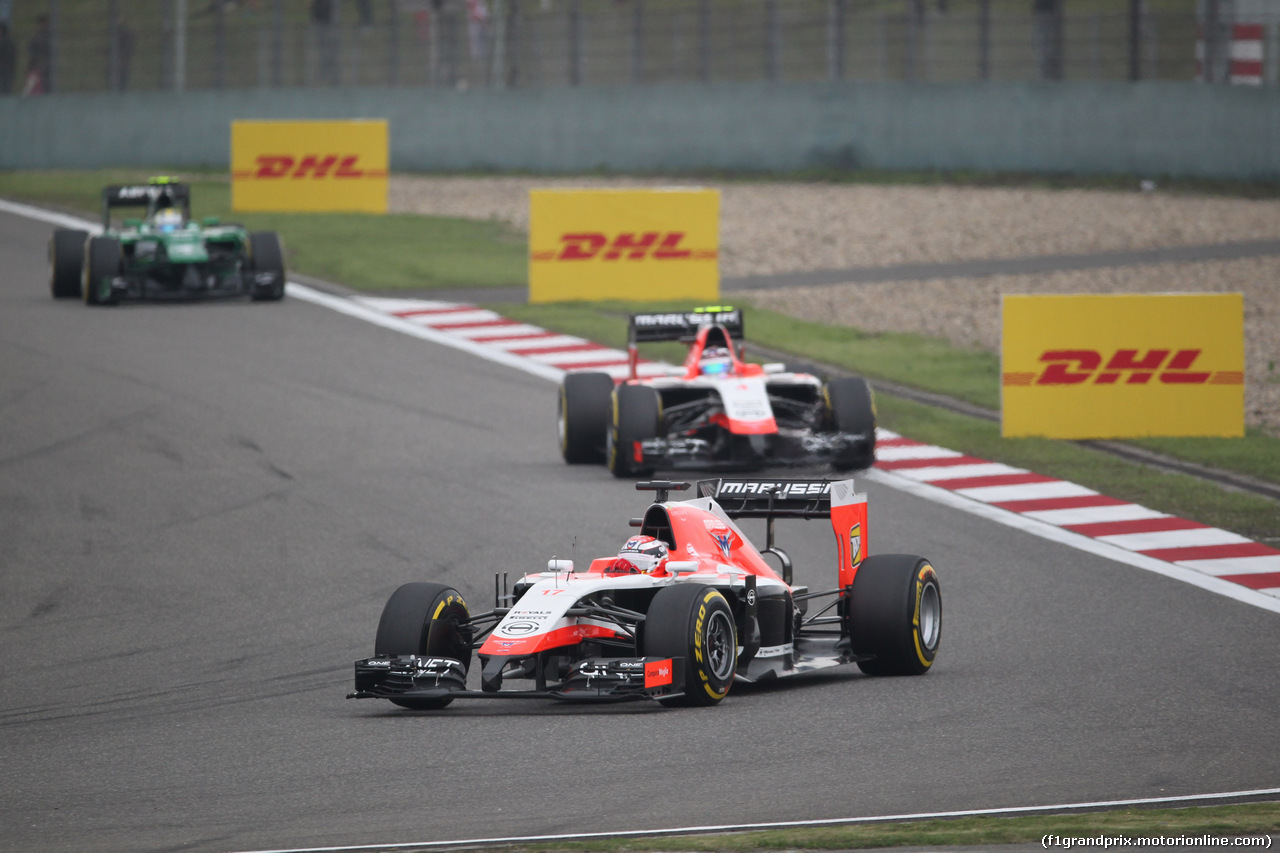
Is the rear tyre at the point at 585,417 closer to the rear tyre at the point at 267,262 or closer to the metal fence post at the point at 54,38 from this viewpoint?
the rear tyre at the point at 267,262

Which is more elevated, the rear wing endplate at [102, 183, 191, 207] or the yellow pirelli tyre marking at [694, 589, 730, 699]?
the rear wing endplate at [102, 183, 191, 207]

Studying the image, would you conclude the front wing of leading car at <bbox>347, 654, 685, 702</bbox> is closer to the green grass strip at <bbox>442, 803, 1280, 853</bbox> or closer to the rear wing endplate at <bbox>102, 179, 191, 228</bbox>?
the green grass strip at <bbox>442, 803, 1280, 853</bbox>

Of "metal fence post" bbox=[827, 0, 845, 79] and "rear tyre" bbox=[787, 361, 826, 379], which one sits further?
"metal fence post" bbox=[827, 0, 845, 79]

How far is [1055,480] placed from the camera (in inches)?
666

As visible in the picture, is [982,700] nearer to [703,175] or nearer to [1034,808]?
[1034,808]

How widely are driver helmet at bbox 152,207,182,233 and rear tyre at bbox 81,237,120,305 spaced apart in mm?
674

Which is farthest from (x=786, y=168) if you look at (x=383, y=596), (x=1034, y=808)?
(x=1034, y=808)

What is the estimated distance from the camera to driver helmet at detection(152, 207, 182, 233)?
2652 cm

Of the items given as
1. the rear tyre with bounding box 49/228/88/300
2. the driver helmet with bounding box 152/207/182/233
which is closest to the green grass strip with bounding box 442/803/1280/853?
the driver helmet with bounding box 152/207/182/233

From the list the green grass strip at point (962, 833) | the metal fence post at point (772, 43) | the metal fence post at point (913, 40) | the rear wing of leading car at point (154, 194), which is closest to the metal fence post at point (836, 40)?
the metal fence post at point (772, 43)

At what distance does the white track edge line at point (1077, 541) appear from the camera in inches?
508

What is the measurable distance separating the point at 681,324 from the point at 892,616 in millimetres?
7668

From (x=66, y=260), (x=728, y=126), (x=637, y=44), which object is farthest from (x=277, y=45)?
(x=66, y=260)

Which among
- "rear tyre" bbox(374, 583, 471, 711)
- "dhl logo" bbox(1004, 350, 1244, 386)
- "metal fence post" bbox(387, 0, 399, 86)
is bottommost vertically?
"rear tyre" bbox(374, 583, 471, 711)
